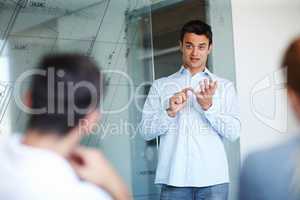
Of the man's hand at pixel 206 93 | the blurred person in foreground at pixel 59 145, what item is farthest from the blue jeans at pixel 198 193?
the blurred person in foreground at pixel 59 145

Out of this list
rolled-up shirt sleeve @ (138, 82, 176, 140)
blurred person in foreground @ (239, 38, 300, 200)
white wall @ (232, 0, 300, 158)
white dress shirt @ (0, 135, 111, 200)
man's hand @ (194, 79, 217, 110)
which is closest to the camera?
white dress shirt @ (0, 135, 111, 200)

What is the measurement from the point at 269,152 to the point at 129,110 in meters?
1.45

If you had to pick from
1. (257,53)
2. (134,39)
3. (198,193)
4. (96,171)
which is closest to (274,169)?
(96,171)

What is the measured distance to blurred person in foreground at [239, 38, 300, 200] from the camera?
2.78ft

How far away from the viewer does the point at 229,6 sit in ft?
8.03

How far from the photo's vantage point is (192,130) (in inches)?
68.8

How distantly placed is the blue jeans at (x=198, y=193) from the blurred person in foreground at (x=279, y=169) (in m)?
0.84

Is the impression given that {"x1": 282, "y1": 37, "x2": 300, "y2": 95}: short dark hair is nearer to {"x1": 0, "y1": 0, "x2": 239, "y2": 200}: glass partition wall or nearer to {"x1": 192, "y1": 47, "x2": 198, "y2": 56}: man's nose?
{"x1": 192, "y1": 47, "x2": 198, "y2": 56}: man's nose

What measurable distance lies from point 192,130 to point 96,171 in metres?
1.05

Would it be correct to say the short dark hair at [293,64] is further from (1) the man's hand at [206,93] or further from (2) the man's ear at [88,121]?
(1) the man's hand at [206,93]

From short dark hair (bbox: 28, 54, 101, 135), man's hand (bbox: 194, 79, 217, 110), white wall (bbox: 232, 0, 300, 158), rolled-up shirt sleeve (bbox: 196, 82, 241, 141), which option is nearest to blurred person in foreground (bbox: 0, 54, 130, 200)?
short dark hair (bbox: 28, 54, 101, 135)

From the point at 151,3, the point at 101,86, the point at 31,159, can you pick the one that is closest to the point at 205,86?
the point at 101,86

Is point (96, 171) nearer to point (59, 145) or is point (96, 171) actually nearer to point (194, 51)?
point (59, 145)

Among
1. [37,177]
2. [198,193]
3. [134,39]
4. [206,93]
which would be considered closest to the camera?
[37,177]
